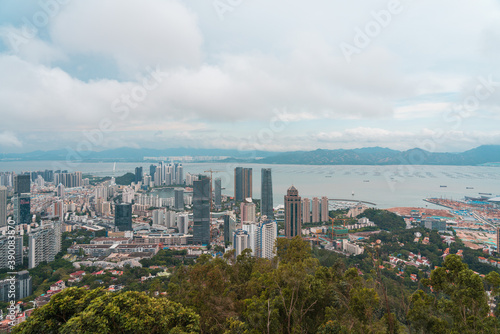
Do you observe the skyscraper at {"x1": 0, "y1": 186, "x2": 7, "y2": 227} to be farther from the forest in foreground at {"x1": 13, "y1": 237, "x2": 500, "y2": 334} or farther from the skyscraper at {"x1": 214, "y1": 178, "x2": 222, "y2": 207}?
the forest in foreground at {"x1": 13, "y1": 237, "x2": 500, "y2": 334}

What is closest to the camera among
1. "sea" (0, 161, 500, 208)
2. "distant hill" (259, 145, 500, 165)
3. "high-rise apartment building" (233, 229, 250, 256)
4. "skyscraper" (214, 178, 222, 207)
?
"high-rise apartment building" (233, 229, 250, 256)

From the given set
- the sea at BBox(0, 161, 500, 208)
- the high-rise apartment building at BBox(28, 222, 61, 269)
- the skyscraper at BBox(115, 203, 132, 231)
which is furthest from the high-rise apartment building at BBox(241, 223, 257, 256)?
the sea at BBox(0, 161, 500, 208)

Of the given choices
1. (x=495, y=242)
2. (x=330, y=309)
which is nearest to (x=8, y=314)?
(x=330, y=309)

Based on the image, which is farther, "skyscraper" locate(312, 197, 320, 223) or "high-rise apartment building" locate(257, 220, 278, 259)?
"skyscraper" locate(312, 197, 320, 223)

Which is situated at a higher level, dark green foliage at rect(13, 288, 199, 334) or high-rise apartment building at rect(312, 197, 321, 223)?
dark green foliage at rect(13, 288, 199, 334)

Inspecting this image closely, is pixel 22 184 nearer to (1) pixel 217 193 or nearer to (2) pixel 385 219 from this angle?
(1) pixel 217 193

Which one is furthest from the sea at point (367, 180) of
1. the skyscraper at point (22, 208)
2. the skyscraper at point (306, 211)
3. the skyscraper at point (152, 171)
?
the skyscraper at point (22, 208)

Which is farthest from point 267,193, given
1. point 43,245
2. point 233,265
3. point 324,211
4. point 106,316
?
point 106,316

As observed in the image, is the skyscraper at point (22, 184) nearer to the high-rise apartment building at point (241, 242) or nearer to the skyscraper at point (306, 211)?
the high-rise apartment building at point (241, 242)
